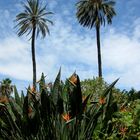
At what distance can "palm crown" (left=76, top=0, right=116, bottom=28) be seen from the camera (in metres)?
55.1

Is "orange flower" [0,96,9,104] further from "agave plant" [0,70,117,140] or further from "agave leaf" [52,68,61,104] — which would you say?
"agave leaf" [52,68,61,104]

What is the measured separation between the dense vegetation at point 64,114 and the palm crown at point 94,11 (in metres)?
46.5

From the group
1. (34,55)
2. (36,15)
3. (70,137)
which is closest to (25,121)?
(70,137)

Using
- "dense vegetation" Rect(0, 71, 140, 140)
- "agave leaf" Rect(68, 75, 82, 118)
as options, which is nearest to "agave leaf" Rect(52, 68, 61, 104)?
"dense vegetation" Rect(0, 71, 140, 140)

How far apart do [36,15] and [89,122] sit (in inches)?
2019

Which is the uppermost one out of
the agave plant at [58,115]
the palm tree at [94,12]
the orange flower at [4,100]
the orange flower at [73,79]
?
the palm tree at [94,12]

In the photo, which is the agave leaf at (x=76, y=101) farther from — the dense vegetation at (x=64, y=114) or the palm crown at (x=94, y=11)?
the palm crown at (x=94, y=11)

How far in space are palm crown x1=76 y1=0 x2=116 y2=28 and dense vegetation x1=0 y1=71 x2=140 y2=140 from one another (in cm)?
4647

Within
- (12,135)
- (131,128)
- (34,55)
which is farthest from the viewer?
(34,55)

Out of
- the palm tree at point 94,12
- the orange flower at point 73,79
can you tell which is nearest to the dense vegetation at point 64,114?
the orange flower at point 73,79

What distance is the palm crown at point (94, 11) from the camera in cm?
5509

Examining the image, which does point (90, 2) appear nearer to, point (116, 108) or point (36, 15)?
point (36, 15)

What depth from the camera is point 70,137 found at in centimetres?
755

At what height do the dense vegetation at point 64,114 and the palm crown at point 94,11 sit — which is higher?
the palm crown at point 94,11
